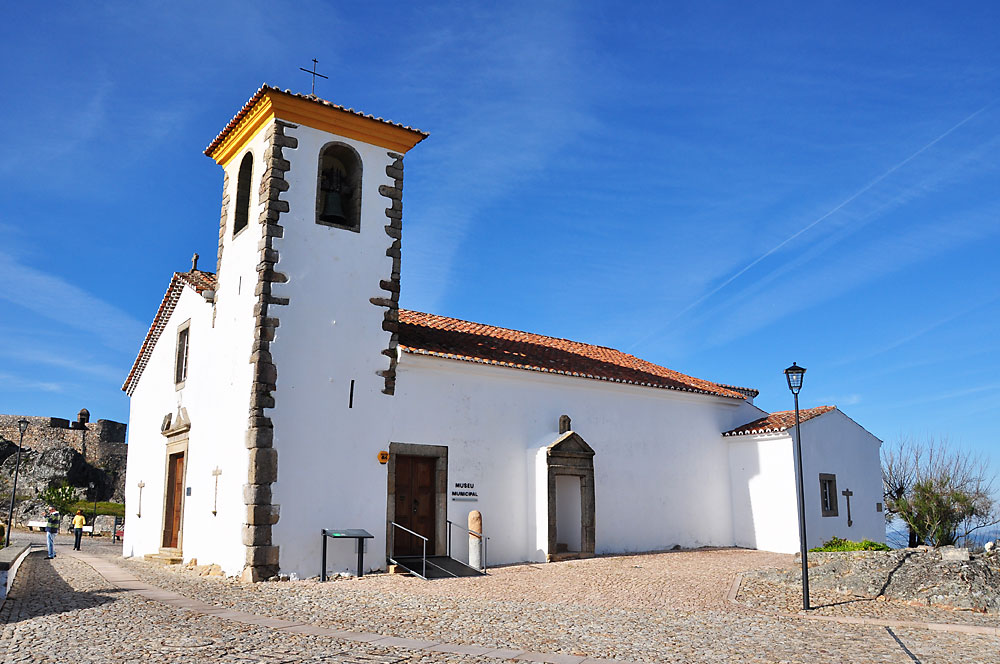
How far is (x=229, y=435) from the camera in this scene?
1341cm

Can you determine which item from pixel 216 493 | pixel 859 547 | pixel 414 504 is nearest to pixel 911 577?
pixel 859 547

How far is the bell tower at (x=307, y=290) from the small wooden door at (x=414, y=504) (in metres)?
0.85

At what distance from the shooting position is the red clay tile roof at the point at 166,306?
54.0 feet

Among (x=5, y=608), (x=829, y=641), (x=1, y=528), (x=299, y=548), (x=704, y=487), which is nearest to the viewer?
(x=829, y=641)

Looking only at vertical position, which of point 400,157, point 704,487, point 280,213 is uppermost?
point 400,157

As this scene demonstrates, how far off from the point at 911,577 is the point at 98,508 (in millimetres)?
35471

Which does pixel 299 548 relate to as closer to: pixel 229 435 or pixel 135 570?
pixel 229 435

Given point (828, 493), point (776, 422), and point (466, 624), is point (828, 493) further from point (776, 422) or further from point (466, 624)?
point (466, 624)

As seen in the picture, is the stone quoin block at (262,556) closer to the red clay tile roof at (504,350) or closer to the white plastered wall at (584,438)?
the white plastered wall at (584,438)

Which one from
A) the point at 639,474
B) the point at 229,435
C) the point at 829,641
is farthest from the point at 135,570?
the point at 829,641

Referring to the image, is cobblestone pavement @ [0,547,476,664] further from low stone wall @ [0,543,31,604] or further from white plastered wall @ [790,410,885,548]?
white plastered wall @ [790,410,885,548]

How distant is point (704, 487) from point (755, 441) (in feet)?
5.59

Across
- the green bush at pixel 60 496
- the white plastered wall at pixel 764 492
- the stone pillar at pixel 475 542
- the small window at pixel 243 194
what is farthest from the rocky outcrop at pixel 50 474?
the white plastered wall at pixel 764 492

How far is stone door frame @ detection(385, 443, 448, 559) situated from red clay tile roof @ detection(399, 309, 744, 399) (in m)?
1.79
